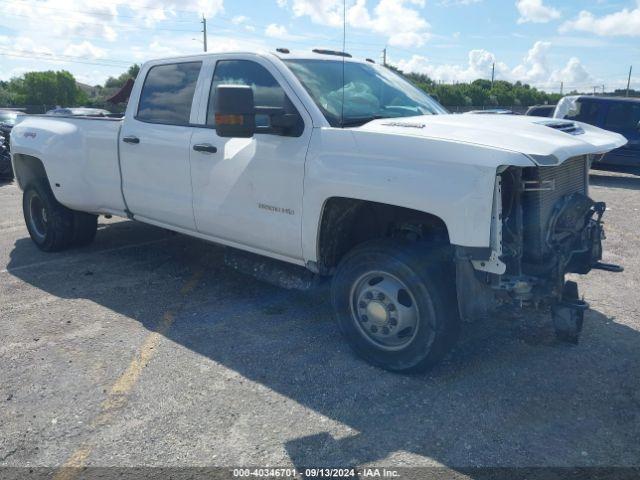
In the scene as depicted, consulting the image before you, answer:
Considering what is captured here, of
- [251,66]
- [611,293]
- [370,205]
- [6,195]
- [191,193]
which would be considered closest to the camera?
[370,205]

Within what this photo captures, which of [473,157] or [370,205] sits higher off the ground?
[473,157]

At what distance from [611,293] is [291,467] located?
386cm

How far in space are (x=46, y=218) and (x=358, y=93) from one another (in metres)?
4.14

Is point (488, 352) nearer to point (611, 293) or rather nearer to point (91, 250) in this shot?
point (611, 293)

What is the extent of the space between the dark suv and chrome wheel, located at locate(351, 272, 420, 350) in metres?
11.0

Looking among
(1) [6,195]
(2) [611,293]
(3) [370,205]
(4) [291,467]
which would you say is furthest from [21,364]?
(1) [6,195]

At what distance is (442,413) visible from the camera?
3.49 m

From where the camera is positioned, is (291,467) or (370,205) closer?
(291,467)

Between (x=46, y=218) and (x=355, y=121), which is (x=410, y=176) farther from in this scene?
(x=46, y=218)

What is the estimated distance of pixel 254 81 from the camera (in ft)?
14.9

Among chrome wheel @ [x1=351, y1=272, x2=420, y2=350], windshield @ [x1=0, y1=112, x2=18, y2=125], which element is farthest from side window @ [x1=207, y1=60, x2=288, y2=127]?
windshield @ [x1=0, y1=112, x2=18, y2=125]

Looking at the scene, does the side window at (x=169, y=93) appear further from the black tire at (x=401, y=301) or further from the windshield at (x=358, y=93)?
the black tire at (x=401, y=301)

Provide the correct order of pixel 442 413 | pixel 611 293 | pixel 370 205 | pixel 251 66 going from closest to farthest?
pixel 442 413, pixel 370 205, pixel 251 66, pixel 611 293

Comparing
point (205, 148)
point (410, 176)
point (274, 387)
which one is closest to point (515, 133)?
point (410, 176)
